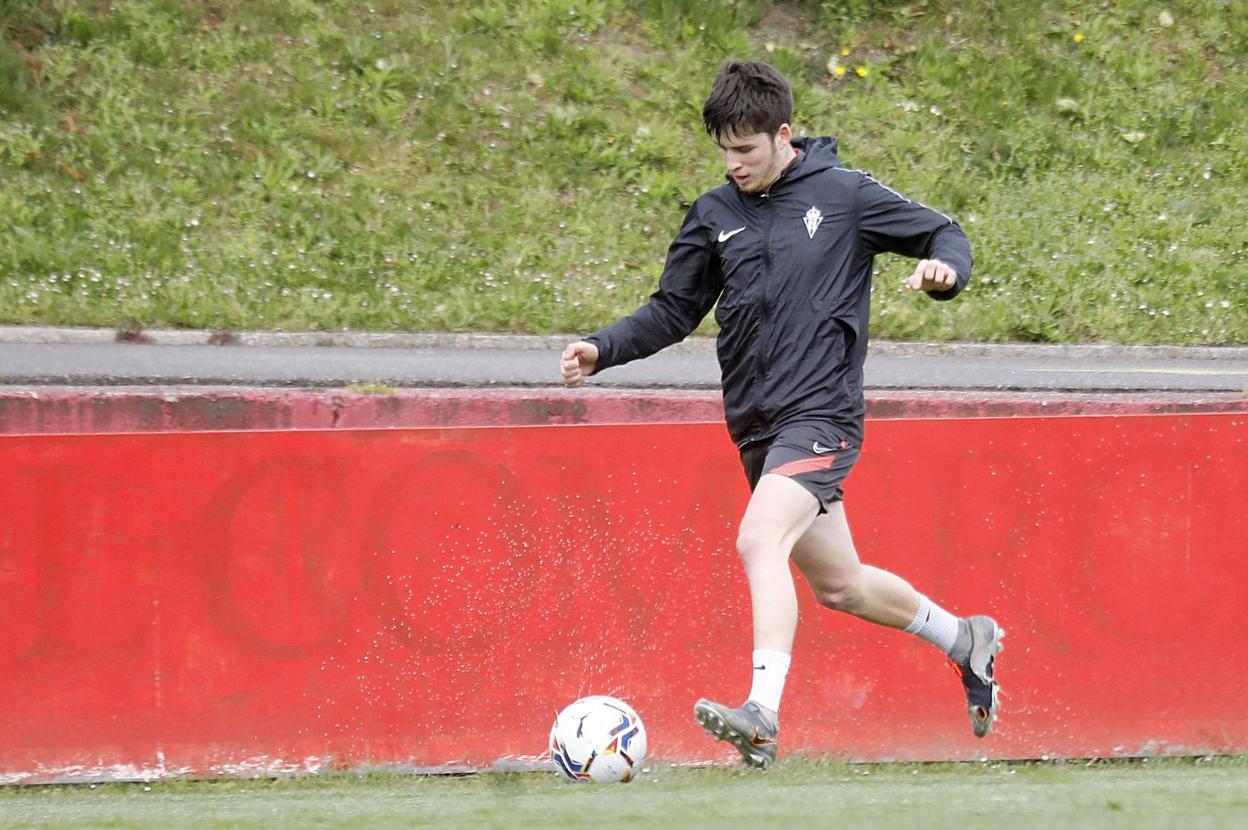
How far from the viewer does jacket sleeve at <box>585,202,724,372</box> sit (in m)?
4.88

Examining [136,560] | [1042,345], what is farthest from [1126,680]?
[1042,345]

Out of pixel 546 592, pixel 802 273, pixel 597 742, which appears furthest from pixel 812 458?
pixel 546 592

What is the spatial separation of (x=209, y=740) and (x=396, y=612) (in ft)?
2.88

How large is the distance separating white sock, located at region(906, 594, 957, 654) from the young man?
12.7 inches

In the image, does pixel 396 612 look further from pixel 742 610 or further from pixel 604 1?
pixel 604 1

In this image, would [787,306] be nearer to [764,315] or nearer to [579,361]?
[764,315]

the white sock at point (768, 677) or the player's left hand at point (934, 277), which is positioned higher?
the player's left hand at point (934, 277)

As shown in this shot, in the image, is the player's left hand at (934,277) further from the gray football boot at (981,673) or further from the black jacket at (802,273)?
the gray football boot at (981,673)

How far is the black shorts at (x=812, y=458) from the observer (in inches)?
178

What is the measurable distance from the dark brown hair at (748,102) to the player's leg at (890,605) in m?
1.26

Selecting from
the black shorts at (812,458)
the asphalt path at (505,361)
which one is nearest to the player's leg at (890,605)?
the black shorts at (812,458)

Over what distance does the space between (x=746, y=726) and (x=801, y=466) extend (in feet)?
2.75

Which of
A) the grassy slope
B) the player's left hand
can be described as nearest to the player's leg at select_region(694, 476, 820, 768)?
the player's left hand

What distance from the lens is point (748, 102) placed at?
453 centimetres
